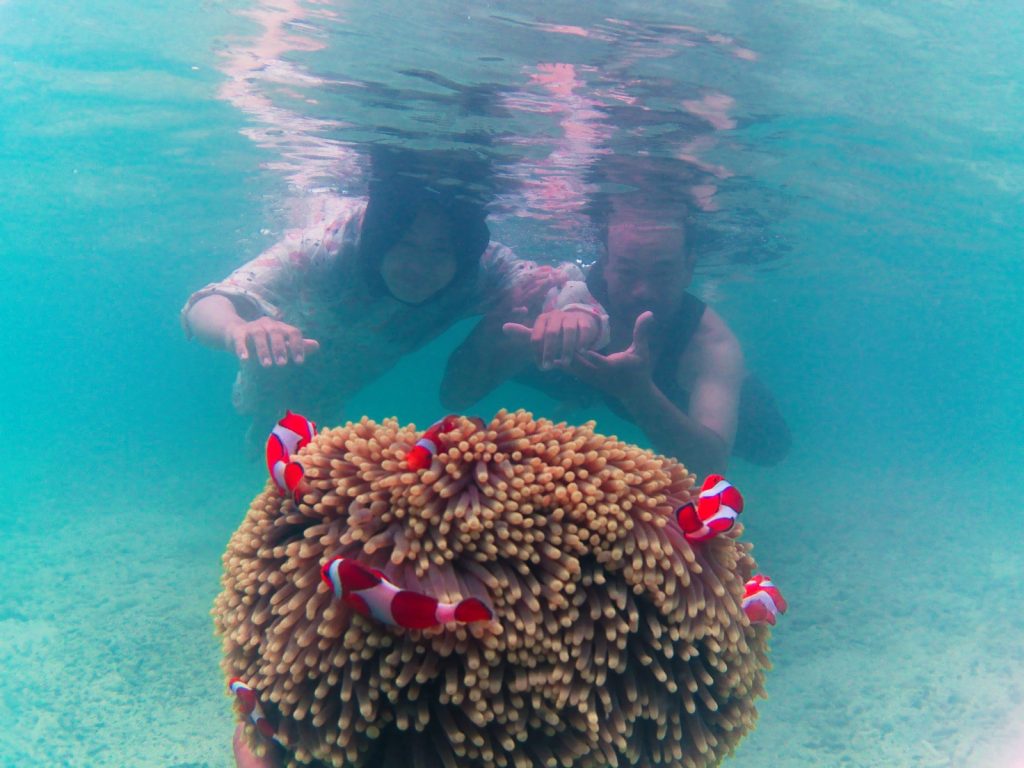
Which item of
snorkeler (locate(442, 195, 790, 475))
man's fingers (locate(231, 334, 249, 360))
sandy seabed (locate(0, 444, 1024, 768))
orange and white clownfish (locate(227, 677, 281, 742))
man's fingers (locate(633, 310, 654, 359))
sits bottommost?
sandy seabed (locate(0, 444, 1024, 768))

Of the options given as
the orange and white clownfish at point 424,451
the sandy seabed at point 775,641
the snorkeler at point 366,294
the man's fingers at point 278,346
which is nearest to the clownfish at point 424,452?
the orange and white clownfish at point 424,451

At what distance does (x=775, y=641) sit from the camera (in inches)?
401

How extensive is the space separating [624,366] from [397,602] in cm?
444

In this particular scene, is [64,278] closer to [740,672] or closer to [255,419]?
[255,419]

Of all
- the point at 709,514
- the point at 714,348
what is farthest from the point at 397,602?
the point at 714,348

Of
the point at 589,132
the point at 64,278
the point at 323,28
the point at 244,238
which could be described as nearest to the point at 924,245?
the point at 589,132

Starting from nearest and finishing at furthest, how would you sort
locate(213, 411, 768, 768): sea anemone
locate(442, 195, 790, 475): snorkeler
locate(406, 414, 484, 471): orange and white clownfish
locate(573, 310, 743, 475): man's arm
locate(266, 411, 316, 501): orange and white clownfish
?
locate(213, 411, 768, 768): sea anemone, locate(406, 414, 484, 471): orange and white clownfish, locate(266, 411, 316, 501): orange and white clownfish, locate(573, 310, 743, 475): man's arm, locate(442, 195, 790, 475): snorkeler

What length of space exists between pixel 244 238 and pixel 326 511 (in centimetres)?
3153

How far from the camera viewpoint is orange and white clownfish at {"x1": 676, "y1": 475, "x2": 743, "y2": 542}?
2572mm

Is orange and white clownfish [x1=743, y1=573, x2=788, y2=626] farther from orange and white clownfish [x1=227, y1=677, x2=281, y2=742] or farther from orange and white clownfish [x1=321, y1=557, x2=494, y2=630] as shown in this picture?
orange and white clownfish [x1=227, y1=677, x2=281, y2=742]

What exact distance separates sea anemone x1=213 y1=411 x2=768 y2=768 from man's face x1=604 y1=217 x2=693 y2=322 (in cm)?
662

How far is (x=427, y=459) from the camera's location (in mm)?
2398

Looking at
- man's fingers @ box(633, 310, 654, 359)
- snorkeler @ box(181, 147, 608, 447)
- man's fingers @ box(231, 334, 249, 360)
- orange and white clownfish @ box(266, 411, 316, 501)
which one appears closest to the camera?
orange and white clownfish @ box(266, 411, 316, 501)

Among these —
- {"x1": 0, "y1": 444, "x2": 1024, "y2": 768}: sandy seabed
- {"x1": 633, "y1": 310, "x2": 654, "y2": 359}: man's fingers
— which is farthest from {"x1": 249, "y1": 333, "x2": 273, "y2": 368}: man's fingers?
{"x1": 0, "y1": 444, "x2": 1024, "y2": 768}: sandy seabed
